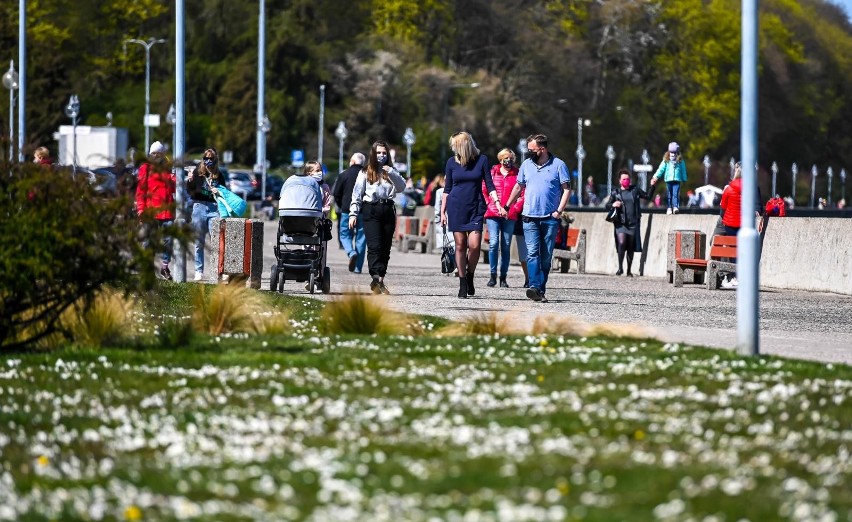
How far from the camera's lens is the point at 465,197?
21828 mm

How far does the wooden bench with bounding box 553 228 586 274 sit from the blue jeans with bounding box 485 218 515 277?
6.69 metres

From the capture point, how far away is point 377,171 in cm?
2258

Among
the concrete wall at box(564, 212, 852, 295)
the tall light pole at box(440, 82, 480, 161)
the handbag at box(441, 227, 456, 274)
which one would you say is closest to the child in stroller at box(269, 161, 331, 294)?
the handbag at box(441, 227, 456, 274)

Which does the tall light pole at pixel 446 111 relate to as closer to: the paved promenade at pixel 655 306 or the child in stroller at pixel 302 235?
the paved promenade at pixel 655 306

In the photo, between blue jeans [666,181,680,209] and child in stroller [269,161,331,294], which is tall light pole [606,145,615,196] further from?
child in stroller [269,161,331,294]

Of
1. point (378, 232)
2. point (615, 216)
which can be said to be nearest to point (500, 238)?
point (378, 232)

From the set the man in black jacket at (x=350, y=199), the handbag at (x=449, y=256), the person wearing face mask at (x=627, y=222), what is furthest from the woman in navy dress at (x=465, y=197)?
the person wearing face mask at (x=627, y=222)

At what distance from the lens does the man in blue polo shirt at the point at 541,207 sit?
21531 millimetres

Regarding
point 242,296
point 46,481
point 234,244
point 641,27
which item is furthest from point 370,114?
point 46,481

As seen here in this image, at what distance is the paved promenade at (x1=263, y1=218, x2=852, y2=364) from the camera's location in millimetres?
16297

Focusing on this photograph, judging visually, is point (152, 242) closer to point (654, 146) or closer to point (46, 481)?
point (46, 481)

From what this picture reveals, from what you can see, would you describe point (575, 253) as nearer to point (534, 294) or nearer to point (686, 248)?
point (686, 248)

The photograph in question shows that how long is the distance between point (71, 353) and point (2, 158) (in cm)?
145

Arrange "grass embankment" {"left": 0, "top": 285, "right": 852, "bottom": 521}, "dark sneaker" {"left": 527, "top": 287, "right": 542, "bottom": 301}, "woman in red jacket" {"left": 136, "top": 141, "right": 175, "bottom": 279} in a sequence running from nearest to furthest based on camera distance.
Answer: "grass embankment" {"left": 0, "top": 285, "right": 852, "bottom": 521} → "woman in red jacket" {"left": 136, "top": 141, "right": 175, "bottom": 279} → "dark sneaker" {"left": 527, "top": 287, "right": 542, "bottom": 301}
